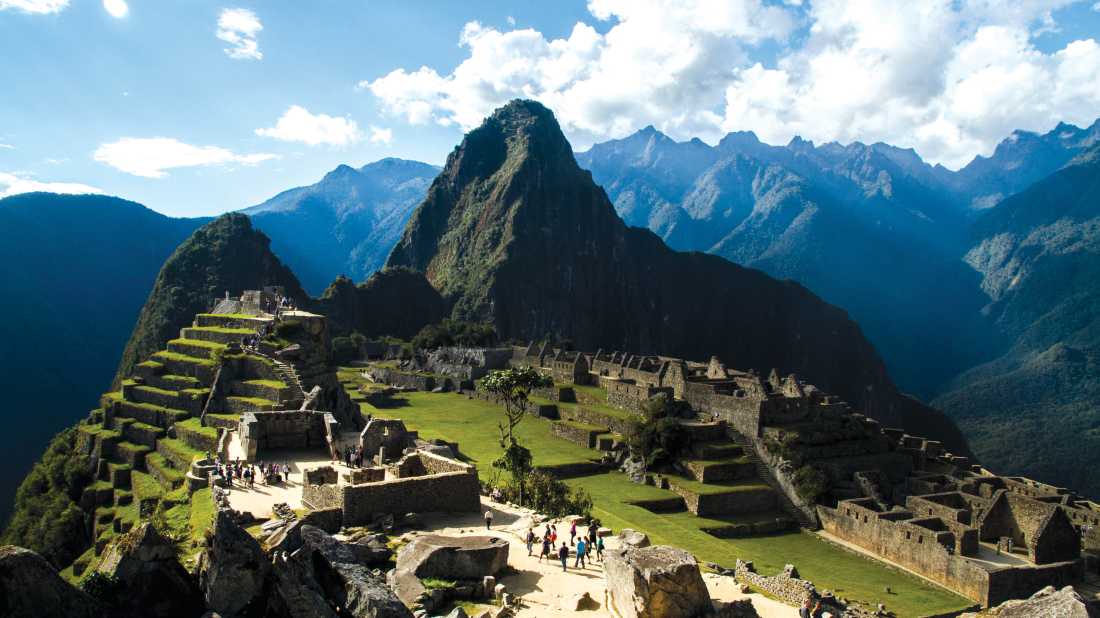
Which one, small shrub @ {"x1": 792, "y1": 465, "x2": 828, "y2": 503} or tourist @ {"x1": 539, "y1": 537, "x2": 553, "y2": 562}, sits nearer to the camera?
tourist @ {"x1": 539, "y1": 537, "x2": 553, "y2": 562}

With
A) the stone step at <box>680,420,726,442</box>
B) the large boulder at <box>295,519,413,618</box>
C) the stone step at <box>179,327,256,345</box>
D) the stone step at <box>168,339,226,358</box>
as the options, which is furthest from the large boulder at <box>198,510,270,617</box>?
the stone step at <box>680,420,726,442</box>

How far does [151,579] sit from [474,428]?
37075 millimetres

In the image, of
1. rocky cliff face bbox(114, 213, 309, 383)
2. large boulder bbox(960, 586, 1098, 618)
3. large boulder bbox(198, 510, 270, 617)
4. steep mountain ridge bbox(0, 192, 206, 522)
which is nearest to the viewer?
large boulder bbox(960, 586, 1098, 618)

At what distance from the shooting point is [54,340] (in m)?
107

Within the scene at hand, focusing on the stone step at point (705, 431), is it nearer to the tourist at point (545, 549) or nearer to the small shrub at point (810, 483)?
the small shrub at point (810, 483)

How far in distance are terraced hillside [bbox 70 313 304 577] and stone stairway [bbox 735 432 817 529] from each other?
22.9m

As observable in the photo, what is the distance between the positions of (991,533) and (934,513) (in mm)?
2419

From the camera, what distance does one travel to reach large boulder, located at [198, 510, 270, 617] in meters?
11.7

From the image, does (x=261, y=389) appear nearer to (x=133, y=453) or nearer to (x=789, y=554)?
(x=133, y=453)

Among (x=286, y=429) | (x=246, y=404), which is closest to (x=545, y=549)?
(x=286, y=429)

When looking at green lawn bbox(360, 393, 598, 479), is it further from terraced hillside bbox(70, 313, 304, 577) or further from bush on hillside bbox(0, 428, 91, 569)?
bush on hillside bbox(0, 428, 91, 569)

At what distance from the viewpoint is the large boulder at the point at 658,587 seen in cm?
1420

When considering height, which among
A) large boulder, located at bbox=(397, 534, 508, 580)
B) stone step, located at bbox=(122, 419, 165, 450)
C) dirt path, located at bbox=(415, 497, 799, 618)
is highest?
large boulder, located at bbox=(397, 534, 508, 580)

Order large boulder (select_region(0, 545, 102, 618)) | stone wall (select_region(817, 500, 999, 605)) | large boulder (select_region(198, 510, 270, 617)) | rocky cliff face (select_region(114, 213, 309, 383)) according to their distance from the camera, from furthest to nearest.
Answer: rocky cliff face (select_region(114, 213, 309, 383)) < stone wall (select_region(817, 500, 999, 605)) < large boulder (select_region(198, 510, 270, 617)) < large boulder (select_region(0, 545, 102, 618))
